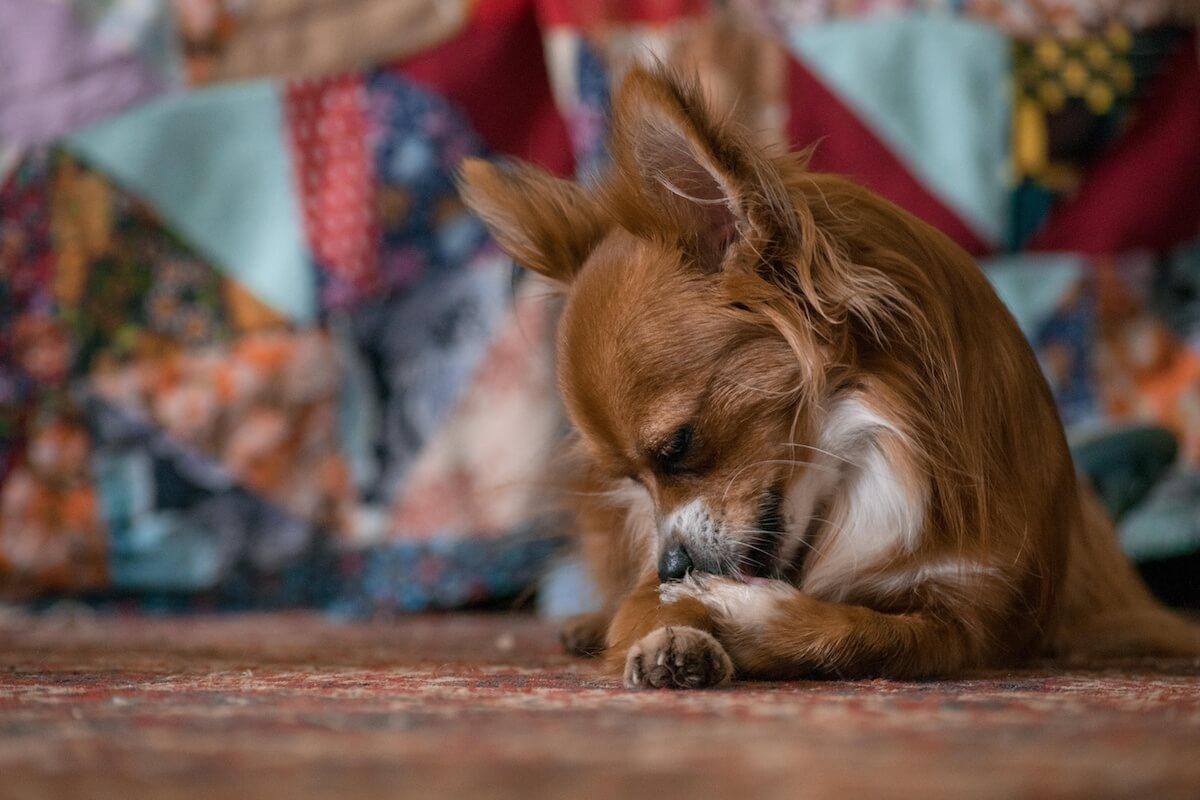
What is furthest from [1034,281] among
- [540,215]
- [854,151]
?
[540,215]

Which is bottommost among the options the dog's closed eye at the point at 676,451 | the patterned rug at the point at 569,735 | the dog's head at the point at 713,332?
the patterned rug at the point at 569,735

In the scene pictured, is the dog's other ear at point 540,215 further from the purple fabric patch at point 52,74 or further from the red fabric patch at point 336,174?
the purple fabric patch at point 52,74

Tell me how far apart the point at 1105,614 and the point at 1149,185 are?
4.31 ft

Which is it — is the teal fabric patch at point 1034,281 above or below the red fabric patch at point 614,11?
below

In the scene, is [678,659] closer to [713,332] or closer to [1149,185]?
[713,332]

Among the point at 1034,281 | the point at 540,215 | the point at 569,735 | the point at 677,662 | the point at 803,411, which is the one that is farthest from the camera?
the point at 1034,281

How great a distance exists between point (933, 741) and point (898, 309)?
0.72 metres

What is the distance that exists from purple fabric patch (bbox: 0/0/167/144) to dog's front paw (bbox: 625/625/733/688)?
7.37 ft

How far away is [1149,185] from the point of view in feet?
9.30

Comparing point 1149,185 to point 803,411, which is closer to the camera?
point 803,411

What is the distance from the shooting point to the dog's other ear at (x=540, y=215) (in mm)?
1784

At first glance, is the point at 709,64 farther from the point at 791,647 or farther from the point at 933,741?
the point at 933,741

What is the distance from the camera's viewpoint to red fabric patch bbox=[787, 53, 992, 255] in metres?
2.84

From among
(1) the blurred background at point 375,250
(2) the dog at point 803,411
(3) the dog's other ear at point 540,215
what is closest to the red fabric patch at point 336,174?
(1) the blurred background at point 375,250
